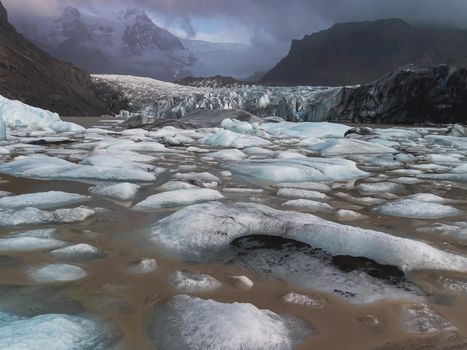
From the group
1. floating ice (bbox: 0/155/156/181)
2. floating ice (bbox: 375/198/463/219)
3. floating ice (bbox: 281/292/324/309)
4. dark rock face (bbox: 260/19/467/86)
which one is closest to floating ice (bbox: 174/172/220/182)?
floating ice (bbox: 0/155/156/181)

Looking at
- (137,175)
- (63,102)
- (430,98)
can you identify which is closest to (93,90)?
(63,102)

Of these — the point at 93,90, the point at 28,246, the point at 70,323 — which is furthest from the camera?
the point at 93,90

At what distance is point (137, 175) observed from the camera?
3.92 metres

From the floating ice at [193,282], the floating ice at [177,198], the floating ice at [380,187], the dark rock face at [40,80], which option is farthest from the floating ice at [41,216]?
the dark rock face at [40,80]

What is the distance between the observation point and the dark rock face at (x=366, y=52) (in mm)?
157750

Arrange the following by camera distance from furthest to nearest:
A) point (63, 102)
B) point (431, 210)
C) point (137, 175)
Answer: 1. point (63, 102)
2. point (137, 175)
3. point (431, 210)

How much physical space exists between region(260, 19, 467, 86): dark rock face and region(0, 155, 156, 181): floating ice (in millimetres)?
149690

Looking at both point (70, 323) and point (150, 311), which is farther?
point (150, 311)

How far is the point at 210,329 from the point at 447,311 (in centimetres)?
81

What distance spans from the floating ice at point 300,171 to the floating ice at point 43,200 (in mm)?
1675

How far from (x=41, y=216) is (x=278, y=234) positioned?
4.33ft

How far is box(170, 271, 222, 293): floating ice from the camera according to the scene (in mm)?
1671

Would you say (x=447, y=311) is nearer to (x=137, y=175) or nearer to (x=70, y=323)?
(x=70, y=323)

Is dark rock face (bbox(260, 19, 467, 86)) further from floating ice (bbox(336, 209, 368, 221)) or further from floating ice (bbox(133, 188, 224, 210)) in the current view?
floating ice (bbox(336, 209, 368, 221))
